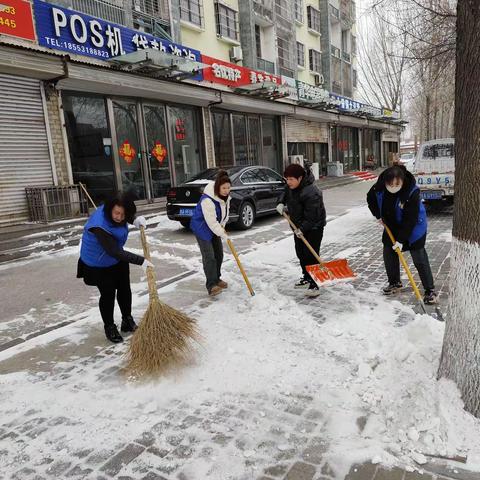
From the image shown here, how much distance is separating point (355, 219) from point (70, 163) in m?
7.49

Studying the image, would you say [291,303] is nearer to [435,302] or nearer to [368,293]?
[368,293]

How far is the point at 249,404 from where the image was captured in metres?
2.89

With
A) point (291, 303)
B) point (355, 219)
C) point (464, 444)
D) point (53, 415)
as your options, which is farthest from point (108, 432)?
point (355, 219)

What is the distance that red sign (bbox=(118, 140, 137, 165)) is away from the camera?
487 inches

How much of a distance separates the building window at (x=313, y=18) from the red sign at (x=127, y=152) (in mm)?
18022

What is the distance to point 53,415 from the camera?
2.89 m

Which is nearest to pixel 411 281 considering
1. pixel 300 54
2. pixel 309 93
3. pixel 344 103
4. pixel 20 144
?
pixel 20 144

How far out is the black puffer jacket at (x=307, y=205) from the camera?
5.04 metres

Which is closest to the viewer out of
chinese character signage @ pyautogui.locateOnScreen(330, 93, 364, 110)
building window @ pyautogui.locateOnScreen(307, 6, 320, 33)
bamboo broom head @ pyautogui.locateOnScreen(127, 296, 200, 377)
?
bamboo broom head @ pyautogui.locateOnScreen(127, 296, 200, 377)

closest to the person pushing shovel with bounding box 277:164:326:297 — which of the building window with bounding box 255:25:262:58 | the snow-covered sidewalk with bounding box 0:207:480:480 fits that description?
the snow-covered sidewalk with bounding box 0:207:480:480

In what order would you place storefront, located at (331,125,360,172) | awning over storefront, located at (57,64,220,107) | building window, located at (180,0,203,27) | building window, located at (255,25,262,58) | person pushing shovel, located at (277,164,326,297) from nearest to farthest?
person pushing shovel, located at (277,164,326,297) < awning over storefront, located at (57,64,220,107) < building window, located at (180,0,203,27) < building window, located at (255,25,262,58) < storefront, located at (331,125,360,172)

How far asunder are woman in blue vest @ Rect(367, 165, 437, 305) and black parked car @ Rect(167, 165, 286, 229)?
5160 millimetres

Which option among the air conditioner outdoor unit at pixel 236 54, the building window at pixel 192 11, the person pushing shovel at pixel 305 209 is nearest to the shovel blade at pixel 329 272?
the person pushing shovel at pixel 305 209

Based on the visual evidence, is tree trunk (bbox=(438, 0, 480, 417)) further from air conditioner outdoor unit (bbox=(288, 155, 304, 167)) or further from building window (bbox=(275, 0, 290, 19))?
building window (bbox=(275, 0, 290, 19))
